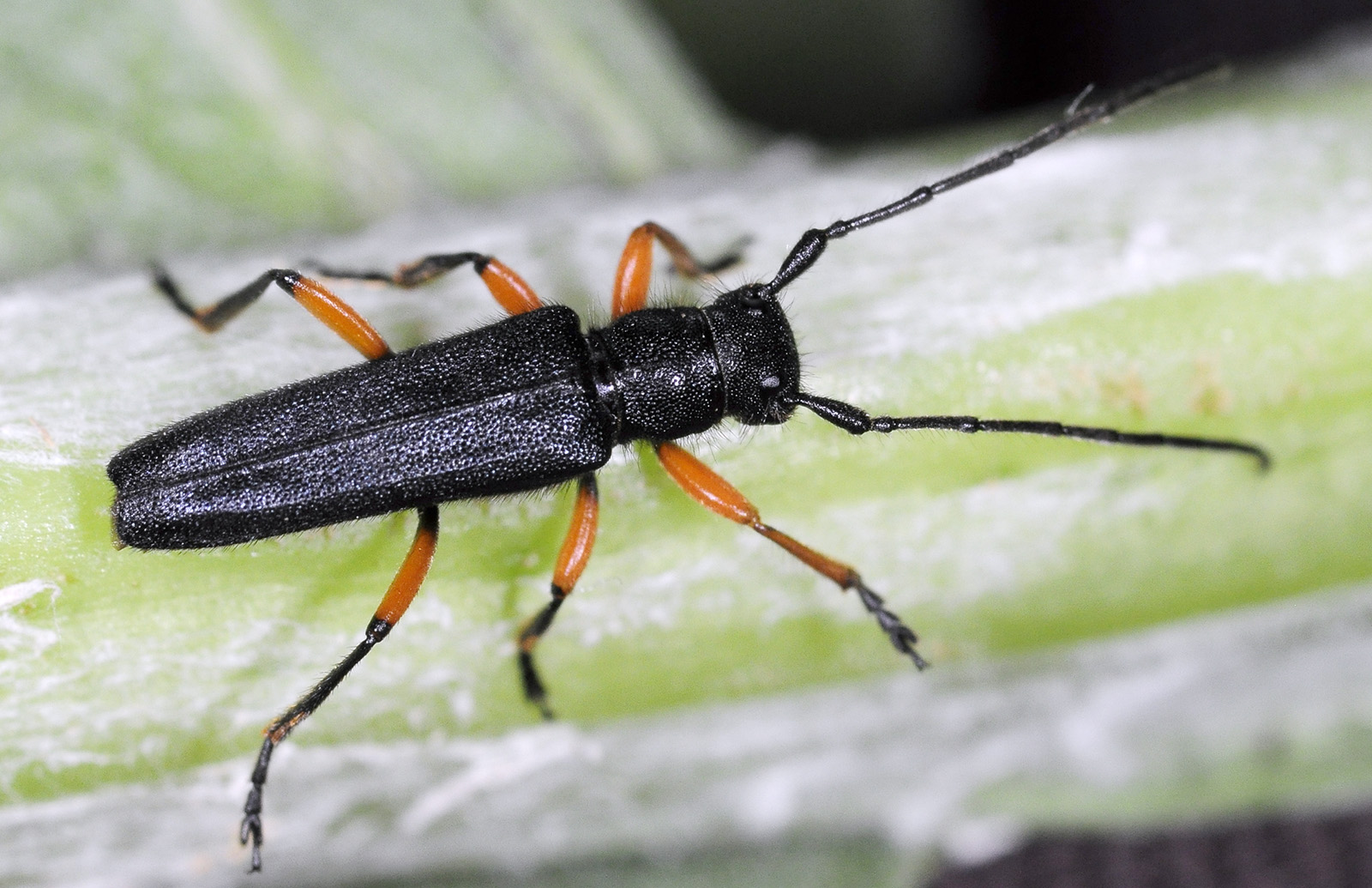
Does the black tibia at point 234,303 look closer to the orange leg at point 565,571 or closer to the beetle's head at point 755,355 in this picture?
the orange leg at point 565,571

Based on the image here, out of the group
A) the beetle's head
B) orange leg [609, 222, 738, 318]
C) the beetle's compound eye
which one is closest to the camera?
the beetle's head

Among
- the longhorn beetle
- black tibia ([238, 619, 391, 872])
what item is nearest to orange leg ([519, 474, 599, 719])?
the longhorn beetle

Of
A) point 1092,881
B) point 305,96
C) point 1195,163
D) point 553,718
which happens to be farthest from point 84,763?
point 1092,881

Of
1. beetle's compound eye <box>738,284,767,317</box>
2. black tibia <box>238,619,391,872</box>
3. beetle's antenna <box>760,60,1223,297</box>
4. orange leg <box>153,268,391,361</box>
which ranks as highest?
orange leg <box>153,268,391,361</box>

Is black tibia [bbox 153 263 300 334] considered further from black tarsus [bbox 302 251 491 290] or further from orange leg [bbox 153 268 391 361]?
black tarsus [bbox 302 251 491 290]

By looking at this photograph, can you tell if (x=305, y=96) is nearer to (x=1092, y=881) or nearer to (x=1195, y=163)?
(x=1195, y=163)

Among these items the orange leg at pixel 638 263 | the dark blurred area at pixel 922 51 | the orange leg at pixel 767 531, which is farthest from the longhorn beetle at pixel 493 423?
the dark blurred area at pixel 922 51
